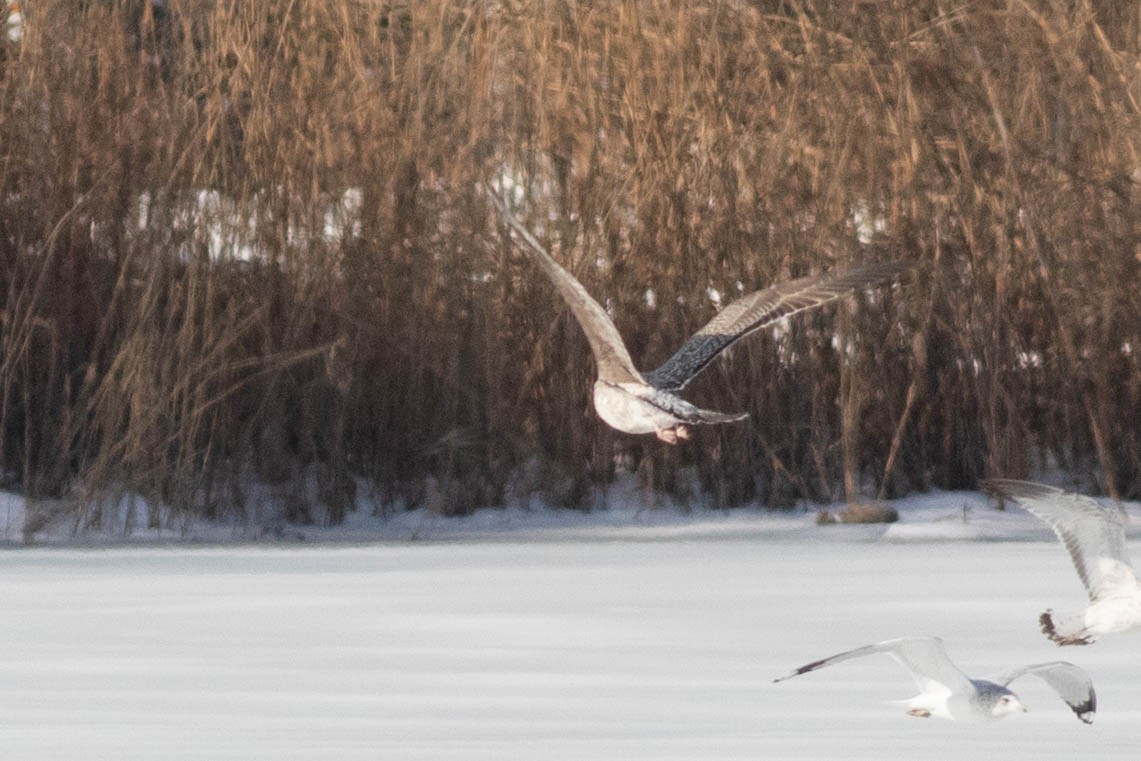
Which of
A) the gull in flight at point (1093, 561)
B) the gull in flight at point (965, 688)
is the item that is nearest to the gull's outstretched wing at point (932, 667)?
the gull in flight at point (965, 688)

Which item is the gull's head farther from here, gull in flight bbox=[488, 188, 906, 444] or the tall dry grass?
the tall dry grass

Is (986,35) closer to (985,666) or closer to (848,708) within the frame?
(985,666)

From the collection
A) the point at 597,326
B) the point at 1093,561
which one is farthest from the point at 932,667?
the point at 597,326

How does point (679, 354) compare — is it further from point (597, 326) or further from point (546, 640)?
point (546, 640)

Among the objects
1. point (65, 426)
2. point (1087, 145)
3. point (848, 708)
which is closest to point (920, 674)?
point (848, 708)

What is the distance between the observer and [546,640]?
280 inches

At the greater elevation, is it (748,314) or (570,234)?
(570,234)

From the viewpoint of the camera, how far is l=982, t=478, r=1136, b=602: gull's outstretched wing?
20.8 ft

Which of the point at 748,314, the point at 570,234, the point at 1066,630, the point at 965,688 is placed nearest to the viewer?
the point at 965,688

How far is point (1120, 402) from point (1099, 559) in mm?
3970

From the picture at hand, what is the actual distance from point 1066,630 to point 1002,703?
116cm

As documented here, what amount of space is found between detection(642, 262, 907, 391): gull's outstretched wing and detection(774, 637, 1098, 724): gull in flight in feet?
6.92

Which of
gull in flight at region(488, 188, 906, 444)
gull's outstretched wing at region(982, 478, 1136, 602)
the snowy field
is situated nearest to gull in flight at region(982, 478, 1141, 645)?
gull's outstretched wing at region(982, 478, 1136, 602)

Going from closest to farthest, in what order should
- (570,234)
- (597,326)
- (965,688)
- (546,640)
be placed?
(965,688), (546,640), (597,326), (570,234)
